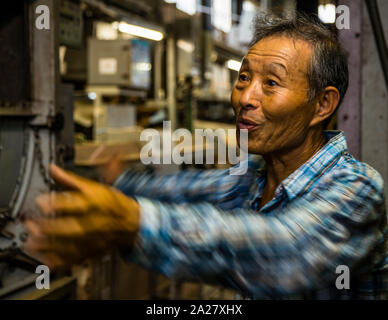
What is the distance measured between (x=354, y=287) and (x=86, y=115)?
13.5ft

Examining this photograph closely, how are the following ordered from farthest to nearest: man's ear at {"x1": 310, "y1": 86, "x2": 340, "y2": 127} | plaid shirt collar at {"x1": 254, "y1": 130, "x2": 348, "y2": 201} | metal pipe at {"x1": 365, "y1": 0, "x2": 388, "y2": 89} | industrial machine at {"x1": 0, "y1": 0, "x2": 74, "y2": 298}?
industrial machine at {"x1": 0, "y1": 0, "x2": 74, "y2": 298} → metal pipe at {"x1": 365, "y1": 0, "x2": 388, "y2": 89} → man's ear at {"x1": 310, "y1": 86, "x2": 340, "y2": 127} → plaid shirt collar at {"x1": 254, "y1": 130, "x2": 348, "y2": 201}

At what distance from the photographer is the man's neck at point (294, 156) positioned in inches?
47.6

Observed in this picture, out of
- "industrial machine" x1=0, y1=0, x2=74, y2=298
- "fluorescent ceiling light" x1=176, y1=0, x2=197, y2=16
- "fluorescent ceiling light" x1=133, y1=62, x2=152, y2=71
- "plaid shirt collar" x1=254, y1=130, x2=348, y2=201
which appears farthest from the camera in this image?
"fluorescent ceiling light" x1=176, y1=0, x2=197, y2=16

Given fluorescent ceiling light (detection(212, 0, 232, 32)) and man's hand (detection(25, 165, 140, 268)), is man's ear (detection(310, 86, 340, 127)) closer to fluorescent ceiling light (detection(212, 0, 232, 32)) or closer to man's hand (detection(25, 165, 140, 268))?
man's hand (detection(25, 165, 140, 268))

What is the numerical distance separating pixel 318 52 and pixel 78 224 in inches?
31.3

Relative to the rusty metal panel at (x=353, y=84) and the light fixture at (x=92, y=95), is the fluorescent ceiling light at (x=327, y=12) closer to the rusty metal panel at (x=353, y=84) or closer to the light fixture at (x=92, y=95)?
the rusty metal panel at (x=353, y=84)

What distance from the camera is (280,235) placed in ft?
2.36

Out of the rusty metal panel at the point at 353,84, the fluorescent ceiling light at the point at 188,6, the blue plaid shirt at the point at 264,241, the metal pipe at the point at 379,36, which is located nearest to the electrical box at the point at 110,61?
the fluorescent ceiling light at the point at 188,6

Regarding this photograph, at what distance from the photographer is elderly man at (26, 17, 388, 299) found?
0.65m

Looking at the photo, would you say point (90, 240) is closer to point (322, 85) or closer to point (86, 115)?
point (322, 85)

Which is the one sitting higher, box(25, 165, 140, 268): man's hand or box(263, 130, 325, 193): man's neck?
box(263, 130, 325, 193): man's neck

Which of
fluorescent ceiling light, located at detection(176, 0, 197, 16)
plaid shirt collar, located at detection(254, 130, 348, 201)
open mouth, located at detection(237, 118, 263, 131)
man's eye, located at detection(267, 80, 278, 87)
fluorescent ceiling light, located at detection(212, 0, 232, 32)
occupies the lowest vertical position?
plaid shirt collar, located at detection(254, 130, 348, 201)

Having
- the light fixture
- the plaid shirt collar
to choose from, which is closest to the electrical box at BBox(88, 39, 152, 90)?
the light fixture

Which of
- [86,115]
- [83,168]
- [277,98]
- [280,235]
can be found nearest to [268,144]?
[277,98]
